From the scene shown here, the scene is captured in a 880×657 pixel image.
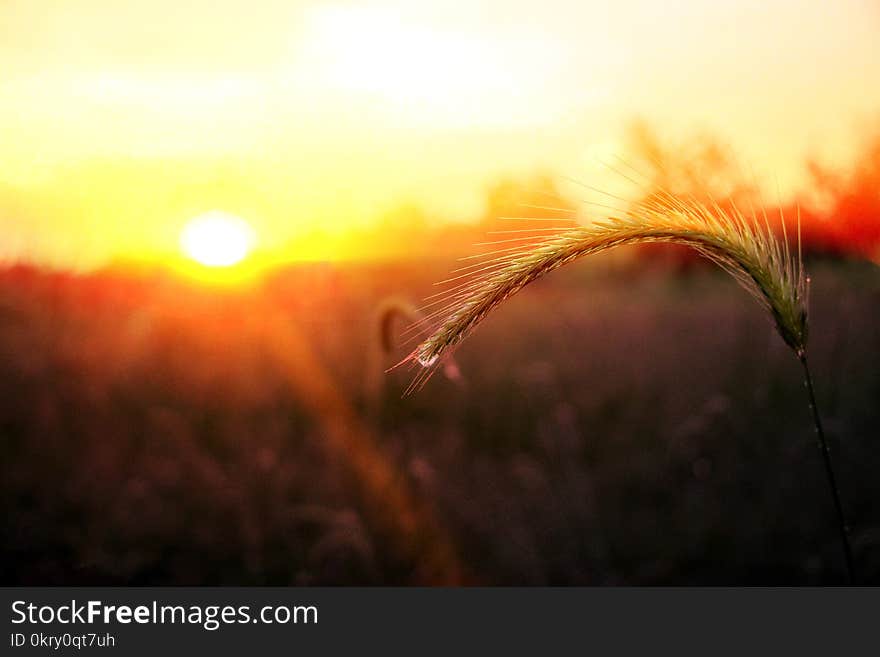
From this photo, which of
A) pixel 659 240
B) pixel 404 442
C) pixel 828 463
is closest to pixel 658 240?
pixel 659 240

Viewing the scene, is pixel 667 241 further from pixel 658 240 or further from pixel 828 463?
pixel 828 463

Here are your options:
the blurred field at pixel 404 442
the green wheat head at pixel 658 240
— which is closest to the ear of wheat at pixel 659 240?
the green wheat head at pixel 658 240

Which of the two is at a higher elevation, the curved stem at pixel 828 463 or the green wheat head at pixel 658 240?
the green wheat head at pixel 658 240

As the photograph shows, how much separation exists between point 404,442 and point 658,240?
259 centimetres

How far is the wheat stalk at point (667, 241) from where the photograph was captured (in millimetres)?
1291

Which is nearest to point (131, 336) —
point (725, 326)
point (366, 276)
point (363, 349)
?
point (363, 349)

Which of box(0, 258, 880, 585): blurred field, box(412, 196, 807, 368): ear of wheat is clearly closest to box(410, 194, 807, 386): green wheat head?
box(412, 196, 807, 368): ear of wheat

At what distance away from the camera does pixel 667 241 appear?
137cm

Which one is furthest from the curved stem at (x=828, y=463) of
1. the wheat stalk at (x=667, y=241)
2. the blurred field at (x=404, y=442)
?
the blurred field at (x=404, y=442)

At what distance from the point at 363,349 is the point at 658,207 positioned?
11.5 ft

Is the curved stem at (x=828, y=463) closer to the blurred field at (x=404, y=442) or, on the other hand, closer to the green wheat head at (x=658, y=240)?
the green wheat head at (x=658, y=240)

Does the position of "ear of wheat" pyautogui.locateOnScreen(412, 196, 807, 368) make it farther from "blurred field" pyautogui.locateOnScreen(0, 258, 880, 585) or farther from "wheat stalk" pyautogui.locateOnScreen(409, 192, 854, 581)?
"blurred field" pyautogui.locateOnScreen(0, 258, 880, 585)

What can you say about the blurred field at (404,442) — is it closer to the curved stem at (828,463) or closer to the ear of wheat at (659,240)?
the ear of wheat at (659,240)

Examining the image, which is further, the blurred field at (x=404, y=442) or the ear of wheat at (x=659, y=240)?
the blurred field at (x=404, y=442)
